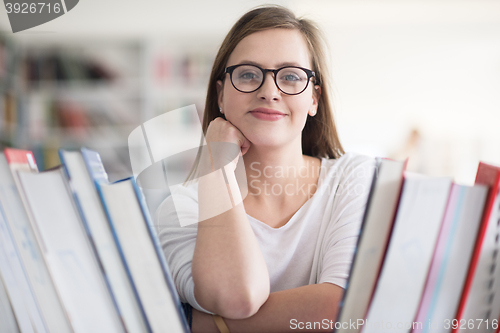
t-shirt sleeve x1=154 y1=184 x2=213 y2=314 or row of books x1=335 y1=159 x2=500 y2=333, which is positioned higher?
row of books x1=335 y1=159 x2=500 y2=333

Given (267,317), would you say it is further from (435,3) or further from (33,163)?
(435,3)

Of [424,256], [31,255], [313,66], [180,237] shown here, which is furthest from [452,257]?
[313,66]

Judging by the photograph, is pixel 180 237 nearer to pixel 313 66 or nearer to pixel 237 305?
pixel 237 305

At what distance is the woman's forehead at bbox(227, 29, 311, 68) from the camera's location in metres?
0.91

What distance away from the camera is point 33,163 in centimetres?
36

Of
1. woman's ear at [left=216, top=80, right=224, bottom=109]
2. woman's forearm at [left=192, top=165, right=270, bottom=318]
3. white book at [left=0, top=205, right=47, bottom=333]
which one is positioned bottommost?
woman's forearm at [left=192, top=165, right=270, bottom=318]

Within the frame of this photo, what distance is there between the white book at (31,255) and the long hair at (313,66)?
69cm

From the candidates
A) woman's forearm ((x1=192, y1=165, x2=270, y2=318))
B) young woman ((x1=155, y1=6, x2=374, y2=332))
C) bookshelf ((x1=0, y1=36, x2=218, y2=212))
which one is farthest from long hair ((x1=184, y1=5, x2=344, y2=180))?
bookshelf ((x1=0, y1=36, x2=218, y2=212))

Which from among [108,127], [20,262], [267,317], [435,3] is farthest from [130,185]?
[435,3]

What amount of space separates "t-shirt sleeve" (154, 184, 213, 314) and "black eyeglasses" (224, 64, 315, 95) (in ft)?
1.03

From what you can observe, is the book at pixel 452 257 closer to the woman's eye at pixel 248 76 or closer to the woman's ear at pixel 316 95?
the woman's eye at pixel 248 76

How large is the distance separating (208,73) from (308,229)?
292 cm

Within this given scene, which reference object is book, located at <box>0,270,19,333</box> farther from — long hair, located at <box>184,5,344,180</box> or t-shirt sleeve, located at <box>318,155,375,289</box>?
long hair, located at <box>184,5,344,180</box>

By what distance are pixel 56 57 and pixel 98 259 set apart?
389 centimetres
